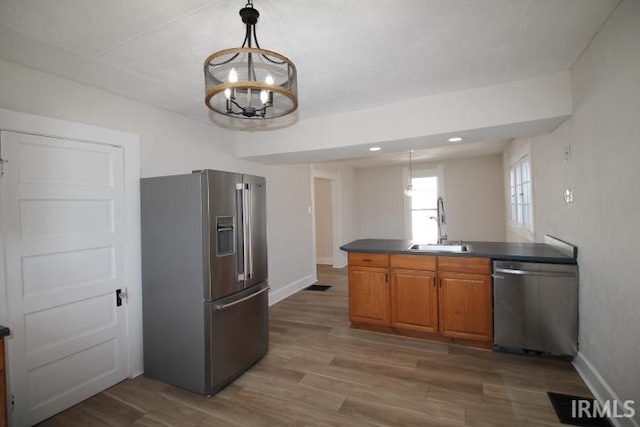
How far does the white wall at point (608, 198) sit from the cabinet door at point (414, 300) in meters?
1.18

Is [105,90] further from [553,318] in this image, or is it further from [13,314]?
[553,318]

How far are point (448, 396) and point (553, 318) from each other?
4.05ft

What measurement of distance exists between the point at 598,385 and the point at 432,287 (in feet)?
4.41

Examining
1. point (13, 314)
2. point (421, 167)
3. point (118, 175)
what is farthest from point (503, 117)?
point (421, 167)

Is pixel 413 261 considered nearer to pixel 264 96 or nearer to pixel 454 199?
pixel 264 96

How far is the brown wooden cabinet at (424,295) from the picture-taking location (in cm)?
295

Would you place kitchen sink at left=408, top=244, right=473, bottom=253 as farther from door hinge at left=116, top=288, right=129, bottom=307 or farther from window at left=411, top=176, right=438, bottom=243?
window at left=411, top=176, right=438, bottom=243

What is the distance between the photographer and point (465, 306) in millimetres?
2990

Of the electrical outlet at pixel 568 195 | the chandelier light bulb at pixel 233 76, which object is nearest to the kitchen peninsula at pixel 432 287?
Result: the electrical outlet at pixel 568 195

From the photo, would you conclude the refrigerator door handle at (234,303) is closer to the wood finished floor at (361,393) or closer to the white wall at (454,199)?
the wood finished floor at (361,393)

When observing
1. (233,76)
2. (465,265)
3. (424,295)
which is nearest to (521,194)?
(465,265)

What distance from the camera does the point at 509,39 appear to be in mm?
1927

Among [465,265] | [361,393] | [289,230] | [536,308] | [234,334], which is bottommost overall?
[361,393]

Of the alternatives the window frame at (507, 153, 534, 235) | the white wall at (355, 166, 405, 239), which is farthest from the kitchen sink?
the white wall at (355, 166, 405, 239)
